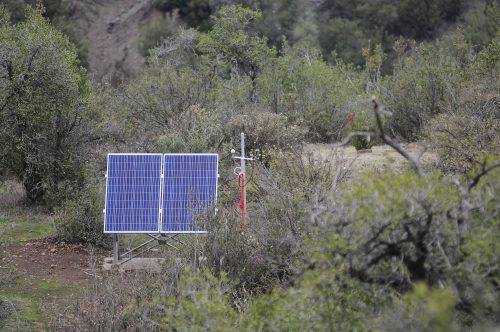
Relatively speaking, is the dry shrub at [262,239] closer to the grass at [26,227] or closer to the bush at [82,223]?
the bush at [82,223]

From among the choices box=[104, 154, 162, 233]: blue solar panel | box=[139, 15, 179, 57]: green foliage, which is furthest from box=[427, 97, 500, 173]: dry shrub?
box=[139, 15, 179, 57]: green foliage

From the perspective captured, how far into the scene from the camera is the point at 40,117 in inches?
594

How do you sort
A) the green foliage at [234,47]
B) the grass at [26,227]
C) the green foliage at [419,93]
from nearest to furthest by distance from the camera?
the grass at [26,227] → the green foliage at [419,93] → the green foliage at [234,47]

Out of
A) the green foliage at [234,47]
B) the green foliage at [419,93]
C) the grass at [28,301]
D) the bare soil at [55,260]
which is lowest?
the grass at [28,301]

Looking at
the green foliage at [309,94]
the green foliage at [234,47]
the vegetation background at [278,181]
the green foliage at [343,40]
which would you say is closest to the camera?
the vegetation background at [278,181]

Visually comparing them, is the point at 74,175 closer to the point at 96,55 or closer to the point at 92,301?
the point at 92,301

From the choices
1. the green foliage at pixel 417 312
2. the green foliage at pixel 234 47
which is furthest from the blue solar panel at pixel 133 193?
the green foliage at pixel 234 47

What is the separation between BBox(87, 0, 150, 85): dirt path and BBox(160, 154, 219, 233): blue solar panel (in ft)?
107

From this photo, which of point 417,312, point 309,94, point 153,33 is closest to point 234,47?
point 309,94

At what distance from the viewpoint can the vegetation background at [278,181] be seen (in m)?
5.68

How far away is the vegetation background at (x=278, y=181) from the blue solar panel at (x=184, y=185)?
0.48 metres

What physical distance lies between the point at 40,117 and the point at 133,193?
439 cm

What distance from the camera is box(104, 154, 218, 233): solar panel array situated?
11328 mm

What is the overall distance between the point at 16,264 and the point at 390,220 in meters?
7.59
